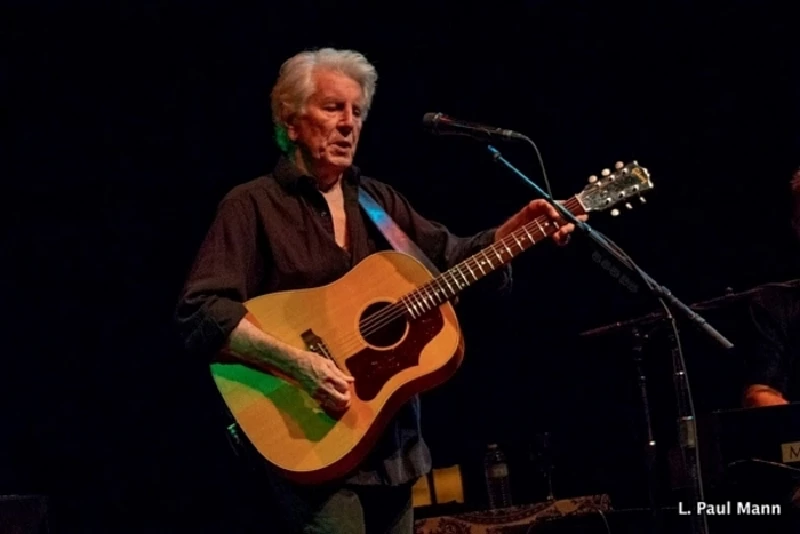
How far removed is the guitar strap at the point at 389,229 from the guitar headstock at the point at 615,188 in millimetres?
555

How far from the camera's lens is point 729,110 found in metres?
5.32

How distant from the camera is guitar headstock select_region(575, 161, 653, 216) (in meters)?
3.12

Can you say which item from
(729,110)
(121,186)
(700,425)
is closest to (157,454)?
(121,186)

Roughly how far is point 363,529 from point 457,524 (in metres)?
1.99

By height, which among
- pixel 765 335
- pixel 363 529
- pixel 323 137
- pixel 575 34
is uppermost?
pixel 575 34

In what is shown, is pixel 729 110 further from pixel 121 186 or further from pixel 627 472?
pixel 121 186

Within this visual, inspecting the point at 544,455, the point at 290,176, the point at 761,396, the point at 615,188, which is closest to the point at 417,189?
the point at 544,455

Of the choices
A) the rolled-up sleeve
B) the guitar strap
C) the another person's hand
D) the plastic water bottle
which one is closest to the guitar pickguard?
the guitar strap


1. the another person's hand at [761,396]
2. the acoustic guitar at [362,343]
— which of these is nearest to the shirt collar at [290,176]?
the acoustic guitar at [362,343]

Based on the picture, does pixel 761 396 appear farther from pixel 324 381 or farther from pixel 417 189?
pixel 324 381

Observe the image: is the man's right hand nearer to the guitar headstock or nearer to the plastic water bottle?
the guitar headstock

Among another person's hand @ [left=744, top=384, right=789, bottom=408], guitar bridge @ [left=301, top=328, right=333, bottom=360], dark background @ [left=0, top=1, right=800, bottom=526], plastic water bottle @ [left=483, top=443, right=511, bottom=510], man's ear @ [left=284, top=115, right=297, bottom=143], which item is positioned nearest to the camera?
guitar bridge @ [left=301, top=328, right=333, bottom=360]

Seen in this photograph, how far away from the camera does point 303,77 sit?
328cm

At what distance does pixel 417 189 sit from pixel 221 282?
2685 mm
